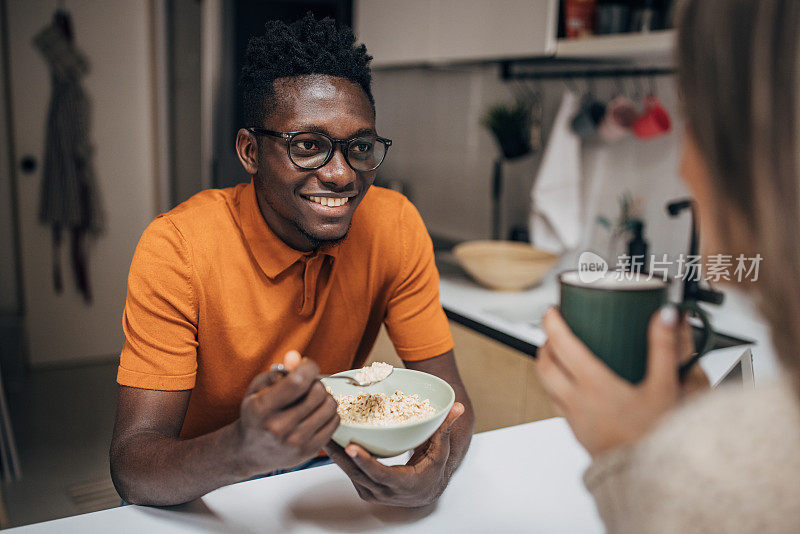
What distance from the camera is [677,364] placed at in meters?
0.56

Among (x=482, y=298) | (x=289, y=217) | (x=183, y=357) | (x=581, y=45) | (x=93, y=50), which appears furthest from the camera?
(x=93, y=50)

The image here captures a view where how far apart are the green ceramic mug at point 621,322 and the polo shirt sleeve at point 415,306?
662 mm

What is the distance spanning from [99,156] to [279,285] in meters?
2.56

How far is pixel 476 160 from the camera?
2.85m

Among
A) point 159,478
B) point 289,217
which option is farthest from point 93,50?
point 159,478

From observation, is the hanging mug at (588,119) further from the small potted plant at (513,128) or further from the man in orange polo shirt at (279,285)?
the man in orange polo shirt at (279,285)

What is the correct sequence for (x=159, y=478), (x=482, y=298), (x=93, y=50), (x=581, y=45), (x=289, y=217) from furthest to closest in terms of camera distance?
(x=93, y=50), (x=482, y=298), (x=581, y=45), (x=289, y=217), (x=159, y=478)

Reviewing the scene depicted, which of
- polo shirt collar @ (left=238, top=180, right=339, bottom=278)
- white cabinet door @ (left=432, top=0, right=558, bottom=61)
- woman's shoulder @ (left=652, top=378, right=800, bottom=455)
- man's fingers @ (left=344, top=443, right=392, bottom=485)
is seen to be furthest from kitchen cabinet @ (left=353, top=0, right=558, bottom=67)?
woman's shoulder @ (left=652, top=378, right=800, bottom=455)

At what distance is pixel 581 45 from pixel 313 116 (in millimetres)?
1167

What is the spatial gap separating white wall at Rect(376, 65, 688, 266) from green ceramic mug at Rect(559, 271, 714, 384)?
66.3 inches

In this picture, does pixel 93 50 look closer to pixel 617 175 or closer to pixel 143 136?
pixel 143 136

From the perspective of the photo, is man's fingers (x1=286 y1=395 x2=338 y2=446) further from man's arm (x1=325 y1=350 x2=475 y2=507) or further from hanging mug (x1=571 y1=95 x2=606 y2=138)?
hanging mug (x1=571 y1=95 x2=606 y2=138)

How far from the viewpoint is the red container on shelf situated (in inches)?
76.9

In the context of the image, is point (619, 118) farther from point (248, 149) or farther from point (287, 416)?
point (287, 416)
